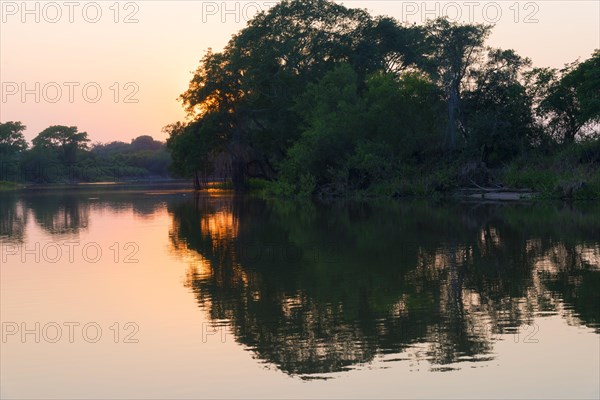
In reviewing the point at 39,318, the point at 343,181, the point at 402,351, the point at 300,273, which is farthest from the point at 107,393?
the point at 343,181

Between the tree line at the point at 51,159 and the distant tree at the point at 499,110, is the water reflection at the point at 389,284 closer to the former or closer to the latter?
the distant tree at the point at 499,110

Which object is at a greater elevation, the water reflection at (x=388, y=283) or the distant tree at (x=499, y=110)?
the distant tree at (x=499, y=110)

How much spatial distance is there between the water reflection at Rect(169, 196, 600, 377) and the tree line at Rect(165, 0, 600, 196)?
23.9 meters

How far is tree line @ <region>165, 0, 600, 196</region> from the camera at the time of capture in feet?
192

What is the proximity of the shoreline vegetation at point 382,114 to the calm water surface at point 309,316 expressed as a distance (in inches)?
1138

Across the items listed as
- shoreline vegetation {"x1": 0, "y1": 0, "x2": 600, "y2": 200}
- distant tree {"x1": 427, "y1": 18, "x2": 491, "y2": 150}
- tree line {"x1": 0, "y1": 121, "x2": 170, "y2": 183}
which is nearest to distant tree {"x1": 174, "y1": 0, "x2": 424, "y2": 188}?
shoreline vegetation {"x1": 0, "y1": 0, "x2": 600, "y2": 200}

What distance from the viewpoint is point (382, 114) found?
61.5 metres

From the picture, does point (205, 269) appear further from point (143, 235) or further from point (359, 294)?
point (143, 235)

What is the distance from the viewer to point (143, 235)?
106 feet

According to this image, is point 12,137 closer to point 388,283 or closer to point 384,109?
point 384,109

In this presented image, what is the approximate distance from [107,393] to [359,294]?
23.5 feet

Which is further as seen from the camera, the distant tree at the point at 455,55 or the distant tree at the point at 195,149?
the distant tree at the point at 195,149

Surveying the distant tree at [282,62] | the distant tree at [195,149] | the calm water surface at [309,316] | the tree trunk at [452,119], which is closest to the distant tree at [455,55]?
the tree trunk at [452,119]

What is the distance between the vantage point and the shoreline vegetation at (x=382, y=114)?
58.2 meters
